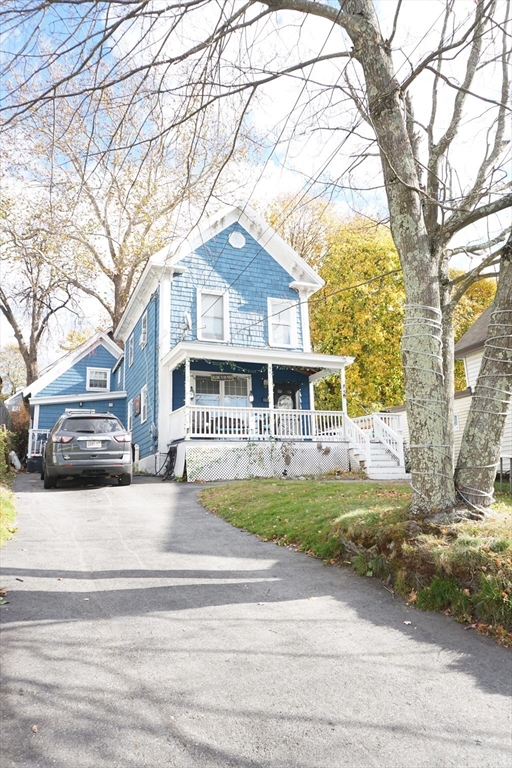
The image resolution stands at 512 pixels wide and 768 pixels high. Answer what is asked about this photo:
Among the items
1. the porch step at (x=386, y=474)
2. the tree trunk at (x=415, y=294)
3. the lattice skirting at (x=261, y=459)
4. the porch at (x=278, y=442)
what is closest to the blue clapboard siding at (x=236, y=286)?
the porch at (x=278, y=442)

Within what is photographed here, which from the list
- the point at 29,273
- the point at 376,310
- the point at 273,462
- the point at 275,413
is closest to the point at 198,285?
the point at 275,413

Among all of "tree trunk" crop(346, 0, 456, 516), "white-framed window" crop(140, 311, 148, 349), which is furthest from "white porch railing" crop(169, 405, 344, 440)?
"tree trunk" crop(346, 0, 456, 516)

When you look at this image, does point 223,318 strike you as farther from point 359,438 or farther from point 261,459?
point 359,438

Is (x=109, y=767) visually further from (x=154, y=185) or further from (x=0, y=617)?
(x=154, y=185)

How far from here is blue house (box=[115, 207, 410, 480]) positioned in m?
14.8

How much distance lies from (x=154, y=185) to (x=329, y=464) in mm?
10954

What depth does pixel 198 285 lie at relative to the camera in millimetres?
17234

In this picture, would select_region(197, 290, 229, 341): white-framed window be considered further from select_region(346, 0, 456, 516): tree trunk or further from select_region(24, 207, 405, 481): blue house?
select_region(346, 0, 456, 516): tree trunk

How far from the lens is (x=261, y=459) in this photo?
1484 centimetres

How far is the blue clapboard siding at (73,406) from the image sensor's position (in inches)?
902

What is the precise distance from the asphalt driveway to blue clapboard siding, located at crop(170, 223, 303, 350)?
12.3 m

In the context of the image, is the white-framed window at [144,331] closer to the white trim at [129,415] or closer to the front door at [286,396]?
the white trim at [129,415]

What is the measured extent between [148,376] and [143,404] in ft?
4.07

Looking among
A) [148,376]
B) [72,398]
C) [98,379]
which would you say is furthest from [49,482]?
[98,379]
